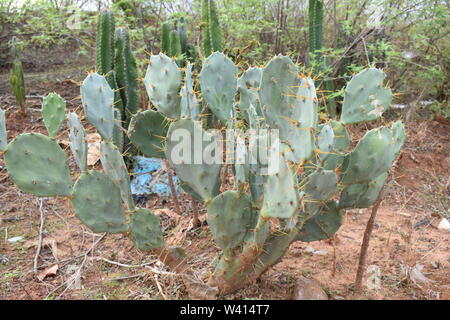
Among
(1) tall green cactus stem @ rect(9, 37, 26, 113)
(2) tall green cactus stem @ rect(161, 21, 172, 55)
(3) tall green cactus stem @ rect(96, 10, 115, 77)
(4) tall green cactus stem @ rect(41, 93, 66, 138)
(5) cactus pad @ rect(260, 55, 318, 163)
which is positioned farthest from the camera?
(1) tall green cactus stem @ rect(9, 37, 26, 113)

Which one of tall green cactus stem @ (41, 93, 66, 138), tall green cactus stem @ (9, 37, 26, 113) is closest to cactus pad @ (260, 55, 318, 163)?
tall green cactus stem @ (41, 93, 66, 138)

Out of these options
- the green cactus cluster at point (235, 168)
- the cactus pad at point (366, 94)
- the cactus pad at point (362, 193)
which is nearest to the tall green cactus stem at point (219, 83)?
the green cactus cluster at point (235, 168)

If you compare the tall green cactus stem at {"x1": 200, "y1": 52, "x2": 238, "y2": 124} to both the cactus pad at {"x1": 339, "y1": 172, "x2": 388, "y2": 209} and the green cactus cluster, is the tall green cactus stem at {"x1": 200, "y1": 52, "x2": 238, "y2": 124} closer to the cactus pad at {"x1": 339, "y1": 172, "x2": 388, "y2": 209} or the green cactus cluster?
the green cactus cluster

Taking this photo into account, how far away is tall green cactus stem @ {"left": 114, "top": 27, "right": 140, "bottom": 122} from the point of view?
3938 mm

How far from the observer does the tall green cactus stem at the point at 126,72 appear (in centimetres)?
394

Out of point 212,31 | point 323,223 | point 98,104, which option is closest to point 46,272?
point 98,104

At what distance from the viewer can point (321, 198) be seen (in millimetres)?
1976

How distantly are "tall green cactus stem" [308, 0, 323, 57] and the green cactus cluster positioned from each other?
96.2 inches

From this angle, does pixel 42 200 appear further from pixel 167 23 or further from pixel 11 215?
pixel 167 23

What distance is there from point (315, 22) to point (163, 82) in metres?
2.80

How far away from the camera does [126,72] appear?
3.98 meters

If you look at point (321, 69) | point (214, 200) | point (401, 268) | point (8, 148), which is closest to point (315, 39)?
point (321, 69)

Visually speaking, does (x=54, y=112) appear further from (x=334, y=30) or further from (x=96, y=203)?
(x=334, y=30)

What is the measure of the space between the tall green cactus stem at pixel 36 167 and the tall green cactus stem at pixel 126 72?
1.93 meters
